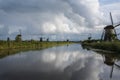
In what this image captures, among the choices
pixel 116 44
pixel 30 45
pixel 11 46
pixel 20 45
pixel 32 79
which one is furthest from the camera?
pixel 30 45

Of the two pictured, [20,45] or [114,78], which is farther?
[20,45]

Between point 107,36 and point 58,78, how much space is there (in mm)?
53933

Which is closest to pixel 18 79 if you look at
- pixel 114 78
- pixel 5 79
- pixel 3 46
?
pixel 5 79

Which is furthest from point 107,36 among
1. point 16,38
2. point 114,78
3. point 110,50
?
point 114,78

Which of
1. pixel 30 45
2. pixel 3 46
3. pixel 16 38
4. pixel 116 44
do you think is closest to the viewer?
pixel 116 44

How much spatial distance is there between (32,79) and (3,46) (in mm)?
50831

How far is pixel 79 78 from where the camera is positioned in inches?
728

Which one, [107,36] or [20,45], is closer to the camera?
[107,36]

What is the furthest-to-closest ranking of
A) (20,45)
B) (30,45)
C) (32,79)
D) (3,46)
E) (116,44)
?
(30,45)
(20,45)
(3,46)
(116,44)
(32,79)

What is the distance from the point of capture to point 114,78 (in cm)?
1816

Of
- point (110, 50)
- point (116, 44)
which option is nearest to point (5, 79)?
point (116, 44)

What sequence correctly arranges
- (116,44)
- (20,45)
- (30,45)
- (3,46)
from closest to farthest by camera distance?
(116,44), (3,46), (20,45), (30,45)

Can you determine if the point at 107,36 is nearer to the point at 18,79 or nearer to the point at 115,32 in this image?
the point at 115,32

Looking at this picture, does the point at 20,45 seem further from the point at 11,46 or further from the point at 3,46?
the point at 3,46
